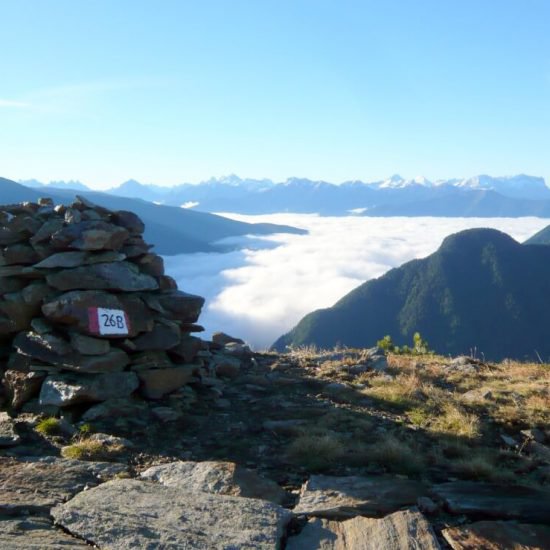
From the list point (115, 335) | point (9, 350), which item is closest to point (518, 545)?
point (115, 335)

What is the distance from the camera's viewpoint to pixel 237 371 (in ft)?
47.7

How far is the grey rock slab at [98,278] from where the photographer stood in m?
12.0

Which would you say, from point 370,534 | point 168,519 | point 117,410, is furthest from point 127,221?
point 370,534

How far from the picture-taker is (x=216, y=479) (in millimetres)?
7664

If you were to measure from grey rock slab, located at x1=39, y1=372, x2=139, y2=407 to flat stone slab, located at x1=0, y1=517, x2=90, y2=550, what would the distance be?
4363mm

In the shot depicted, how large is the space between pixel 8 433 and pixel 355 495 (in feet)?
19.4

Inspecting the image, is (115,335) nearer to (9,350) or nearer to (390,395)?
(9,350)

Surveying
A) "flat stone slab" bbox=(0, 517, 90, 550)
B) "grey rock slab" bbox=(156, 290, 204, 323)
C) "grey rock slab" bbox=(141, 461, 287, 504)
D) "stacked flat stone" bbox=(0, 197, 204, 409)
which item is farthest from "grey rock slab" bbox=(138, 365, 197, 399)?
"flat stone slab" bbox=(0, 517, 90, 550)

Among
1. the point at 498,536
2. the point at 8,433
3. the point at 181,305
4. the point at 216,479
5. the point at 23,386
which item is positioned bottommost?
the point at 8,433

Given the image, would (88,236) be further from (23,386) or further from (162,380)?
(162,380)

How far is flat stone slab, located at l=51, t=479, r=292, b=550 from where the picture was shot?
595 cm

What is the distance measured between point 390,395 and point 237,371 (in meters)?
3.99

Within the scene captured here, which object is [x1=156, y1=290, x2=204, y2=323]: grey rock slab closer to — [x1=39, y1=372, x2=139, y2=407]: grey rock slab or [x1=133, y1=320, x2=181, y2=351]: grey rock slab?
[x1=133, y1=320, x2=181, y2=351]: grey rock slab

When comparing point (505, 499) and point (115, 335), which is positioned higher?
point (115, 335)
